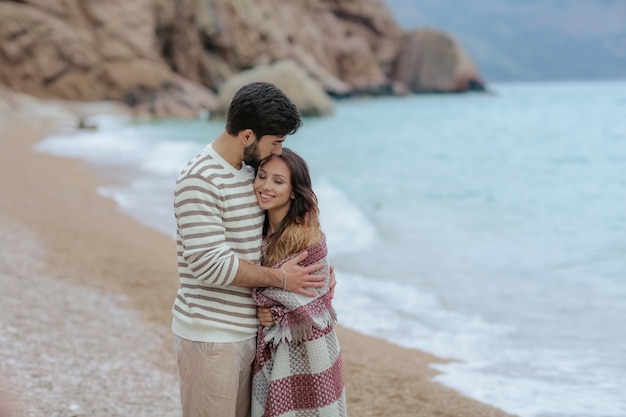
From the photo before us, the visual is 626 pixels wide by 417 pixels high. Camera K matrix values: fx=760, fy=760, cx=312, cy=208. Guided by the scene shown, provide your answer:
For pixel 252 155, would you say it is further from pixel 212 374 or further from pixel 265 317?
pixel 212 374

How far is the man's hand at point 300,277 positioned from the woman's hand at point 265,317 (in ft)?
0.41

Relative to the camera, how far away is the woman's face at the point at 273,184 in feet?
9.57

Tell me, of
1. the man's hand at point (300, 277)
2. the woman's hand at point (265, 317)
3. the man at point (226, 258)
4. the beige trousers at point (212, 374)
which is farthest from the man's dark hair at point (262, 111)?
the beige trousers at point (212, 374)

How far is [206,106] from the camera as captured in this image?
40.8 m

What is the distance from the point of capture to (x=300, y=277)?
293cm

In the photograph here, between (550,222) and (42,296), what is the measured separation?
30.7 feet

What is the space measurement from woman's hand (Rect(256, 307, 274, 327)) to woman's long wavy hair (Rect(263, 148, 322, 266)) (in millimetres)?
178

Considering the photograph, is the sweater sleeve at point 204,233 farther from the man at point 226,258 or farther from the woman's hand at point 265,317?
the woman's hand at point 265,317

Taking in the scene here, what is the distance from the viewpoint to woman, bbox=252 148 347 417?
2.94 meters

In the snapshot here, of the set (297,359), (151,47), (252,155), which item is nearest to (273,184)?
(252,155)

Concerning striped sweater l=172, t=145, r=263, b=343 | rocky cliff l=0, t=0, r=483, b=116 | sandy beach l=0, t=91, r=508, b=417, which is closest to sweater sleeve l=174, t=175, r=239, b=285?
striped sweater l=172, t=145, r=263, b=343

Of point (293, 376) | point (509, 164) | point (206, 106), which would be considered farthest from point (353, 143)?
point (293, 376)

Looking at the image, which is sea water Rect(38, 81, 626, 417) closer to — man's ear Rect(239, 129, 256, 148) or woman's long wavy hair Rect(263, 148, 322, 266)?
woman's long wavy hair Rect(263, 148, 322, 266)

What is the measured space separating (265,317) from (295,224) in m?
0.38
